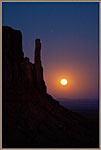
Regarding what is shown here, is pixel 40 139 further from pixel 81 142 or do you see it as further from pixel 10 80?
pixel 10 80

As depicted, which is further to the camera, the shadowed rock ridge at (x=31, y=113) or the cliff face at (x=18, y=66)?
the cliff face at (x=18, y=66)

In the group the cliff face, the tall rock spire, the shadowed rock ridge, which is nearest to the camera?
the shadowed rock ridge

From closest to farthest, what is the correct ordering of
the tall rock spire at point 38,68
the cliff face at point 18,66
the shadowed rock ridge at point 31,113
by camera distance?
the shadowed rock ridge at point 31,113 < the cliff face at point 18,66 < the tall rock spire at point 38,68

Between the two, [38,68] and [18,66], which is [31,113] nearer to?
[18,66]

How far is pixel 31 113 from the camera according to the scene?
26.2 meters

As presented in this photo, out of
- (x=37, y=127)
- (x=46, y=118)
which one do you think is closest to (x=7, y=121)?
(x=37, y=127)

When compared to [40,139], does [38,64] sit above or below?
above

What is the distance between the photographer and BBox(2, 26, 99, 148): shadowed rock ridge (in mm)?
20906

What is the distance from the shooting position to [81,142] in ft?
70.5

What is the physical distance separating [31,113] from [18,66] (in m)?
9.54

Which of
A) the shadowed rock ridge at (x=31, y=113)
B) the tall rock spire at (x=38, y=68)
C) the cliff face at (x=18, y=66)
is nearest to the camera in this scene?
the shadowed rock ridge at (x=31, y=113)

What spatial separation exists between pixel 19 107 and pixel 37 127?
4044 millimetres

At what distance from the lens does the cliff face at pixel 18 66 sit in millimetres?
31850

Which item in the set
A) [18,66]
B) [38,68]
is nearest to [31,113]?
[18,66]
